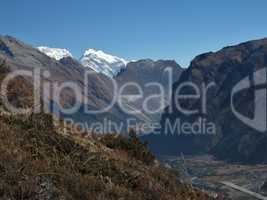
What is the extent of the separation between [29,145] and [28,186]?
9.91 feet

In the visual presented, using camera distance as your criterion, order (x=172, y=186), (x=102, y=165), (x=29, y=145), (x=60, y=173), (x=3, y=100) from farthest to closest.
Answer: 1. (x=3, y=100)
2. (x=172, y=186)
3. (x=102, y=165)
4. (x=29, y=145)
5. (x=60, y=173)

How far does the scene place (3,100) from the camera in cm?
1842

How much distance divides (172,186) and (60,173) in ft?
17.2

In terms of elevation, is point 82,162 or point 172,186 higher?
point 82,162

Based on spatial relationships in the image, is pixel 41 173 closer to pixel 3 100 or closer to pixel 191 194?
pixel 191 194

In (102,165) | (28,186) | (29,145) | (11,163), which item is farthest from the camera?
(102,165)

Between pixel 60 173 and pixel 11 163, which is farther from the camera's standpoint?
pixel 60 173

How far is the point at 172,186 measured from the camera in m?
15.4

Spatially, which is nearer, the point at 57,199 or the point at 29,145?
the point at 57,199

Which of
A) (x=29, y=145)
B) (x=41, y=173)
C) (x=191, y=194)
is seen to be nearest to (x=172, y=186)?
(x=191, y=194)

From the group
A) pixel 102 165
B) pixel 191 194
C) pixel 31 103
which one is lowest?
pixel 191 194

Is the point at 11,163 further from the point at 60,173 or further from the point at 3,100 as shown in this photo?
the point at 3,100

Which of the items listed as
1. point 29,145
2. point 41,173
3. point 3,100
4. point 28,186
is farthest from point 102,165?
point 3,100

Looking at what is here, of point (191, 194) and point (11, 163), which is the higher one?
point (11, 163)
